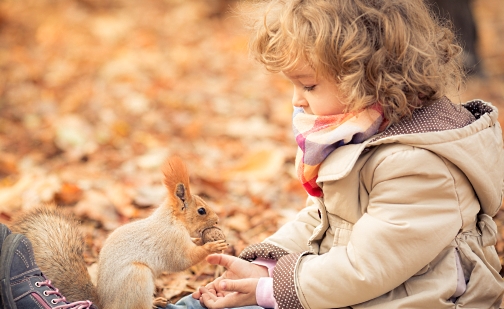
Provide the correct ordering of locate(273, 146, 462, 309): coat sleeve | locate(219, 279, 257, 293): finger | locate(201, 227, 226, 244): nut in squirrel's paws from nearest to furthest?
locate(273, 146, 462, 309): coat sleeve, locate(219, 279, 257, 293): finger, locate(201, 227, 226, 244): nut in squirrel's paws

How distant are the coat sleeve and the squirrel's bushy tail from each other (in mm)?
805

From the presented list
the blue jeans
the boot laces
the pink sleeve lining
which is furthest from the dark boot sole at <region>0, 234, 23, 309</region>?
the pink sleeve lining

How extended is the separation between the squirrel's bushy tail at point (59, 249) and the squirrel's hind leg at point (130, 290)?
0.11m

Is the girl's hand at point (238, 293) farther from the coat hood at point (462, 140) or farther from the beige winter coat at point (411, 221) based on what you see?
the coat hood at point (462, 140)

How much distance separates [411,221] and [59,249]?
1.10m

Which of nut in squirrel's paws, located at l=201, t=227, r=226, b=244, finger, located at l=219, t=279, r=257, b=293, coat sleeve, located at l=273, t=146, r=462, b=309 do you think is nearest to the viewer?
coat sleeve, located at l=273, t=146, r=462, b=309

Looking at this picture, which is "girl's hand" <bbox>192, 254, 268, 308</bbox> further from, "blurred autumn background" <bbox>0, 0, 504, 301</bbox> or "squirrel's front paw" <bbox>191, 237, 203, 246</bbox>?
"blurred autumn background" <bbox>0, 0, 504, 301</bbox>

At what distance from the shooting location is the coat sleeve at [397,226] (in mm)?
1494

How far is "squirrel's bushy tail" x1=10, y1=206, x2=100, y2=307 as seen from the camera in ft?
6.00

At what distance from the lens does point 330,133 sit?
62.2 inches

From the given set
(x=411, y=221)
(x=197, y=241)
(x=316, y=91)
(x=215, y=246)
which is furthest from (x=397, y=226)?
(x=197, y=241)

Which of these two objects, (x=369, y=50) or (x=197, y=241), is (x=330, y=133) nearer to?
(x=369, y=50)

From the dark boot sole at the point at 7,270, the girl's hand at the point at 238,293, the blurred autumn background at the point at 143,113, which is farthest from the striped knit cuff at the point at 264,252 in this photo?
the dark boot sole at the point at 7,270

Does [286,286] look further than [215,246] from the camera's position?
No
